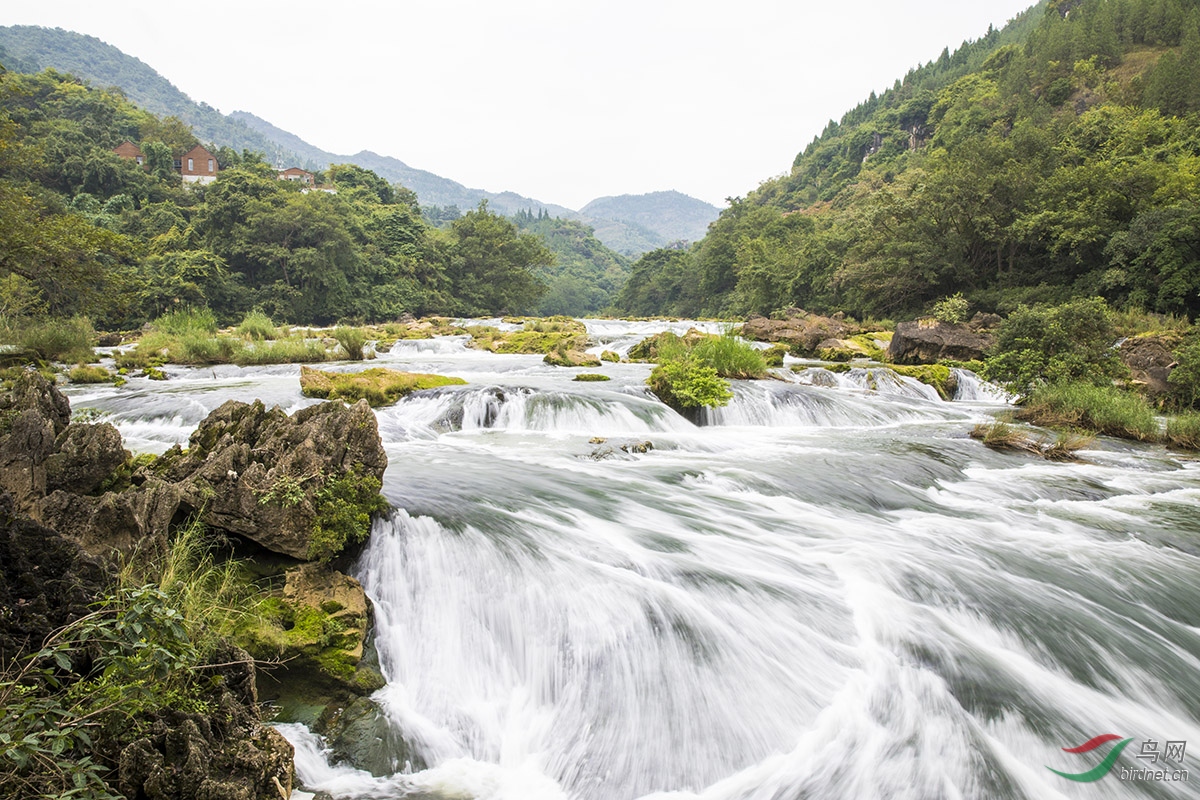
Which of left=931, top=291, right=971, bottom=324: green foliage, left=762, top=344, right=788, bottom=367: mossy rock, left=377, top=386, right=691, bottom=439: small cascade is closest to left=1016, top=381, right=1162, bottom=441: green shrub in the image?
left=762, top=344, right=788, bottom=367: mossy rock

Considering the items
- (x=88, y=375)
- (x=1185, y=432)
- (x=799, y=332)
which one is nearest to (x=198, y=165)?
(x=88, y=375)

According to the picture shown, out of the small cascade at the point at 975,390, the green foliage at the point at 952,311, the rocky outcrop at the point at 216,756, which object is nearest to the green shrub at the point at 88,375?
the rocky outcrop at the point at 216,756

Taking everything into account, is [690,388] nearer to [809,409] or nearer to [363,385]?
[809,409]

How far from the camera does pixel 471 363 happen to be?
2109 cm

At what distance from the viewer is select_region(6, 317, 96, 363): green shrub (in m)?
15.0

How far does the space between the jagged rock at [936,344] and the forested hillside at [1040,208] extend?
30.5 feet

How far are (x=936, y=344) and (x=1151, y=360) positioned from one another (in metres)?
6.20

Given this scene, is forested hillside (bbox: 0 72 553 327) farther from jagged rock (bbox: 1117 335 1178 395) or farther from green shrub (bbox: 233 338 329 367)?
jagged rock (bbox: 1117 335 1178 395)

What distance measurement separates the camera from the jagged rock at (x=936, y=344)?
2017 centimetres

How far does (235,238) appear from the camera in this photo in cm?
4172

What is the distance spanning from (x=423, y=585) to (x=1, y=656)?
2615 mm

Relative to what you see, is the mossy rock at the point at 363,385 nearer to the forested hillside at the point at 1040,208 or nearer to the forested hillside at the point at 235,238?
the forested hillside at the point at 235,238

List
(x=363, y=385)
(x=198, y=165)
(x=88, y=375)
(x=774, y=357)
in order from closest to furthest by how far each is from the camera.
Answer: (x=363, y=385), (x=88, y=375), (x=774, y=357), (x=198, y=165)

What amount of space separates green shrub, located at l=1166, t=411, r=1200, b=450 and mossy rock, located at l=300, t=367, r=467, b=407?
14.9 m
